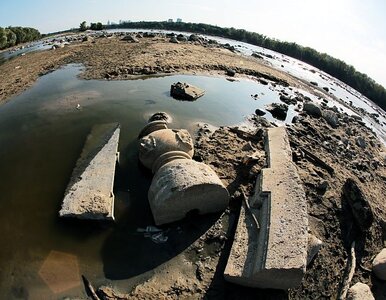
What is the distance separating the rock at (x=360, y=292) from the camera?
8500 mm

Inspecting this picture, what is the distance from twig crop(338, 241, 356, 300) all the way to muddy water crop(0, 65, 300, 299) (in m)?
3.92

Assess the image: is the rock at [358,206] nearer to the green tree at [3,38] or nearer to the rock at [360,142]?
the rock at [360,142]

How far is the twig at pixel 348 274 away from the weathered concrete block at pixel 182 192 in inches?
149

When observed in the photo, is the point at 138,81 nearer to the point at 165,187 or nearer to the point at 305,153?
the point at 305,153

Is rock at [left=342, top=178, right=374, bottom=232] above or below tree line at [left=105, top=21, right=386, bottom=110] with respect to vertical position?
below

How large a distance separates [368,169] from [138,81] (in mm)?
13342

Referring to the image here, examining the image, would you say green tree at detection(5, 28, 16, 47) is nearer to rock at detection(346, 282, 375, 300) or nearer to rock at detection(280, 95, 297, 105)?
rock at detection(280, 95, 297, 105)

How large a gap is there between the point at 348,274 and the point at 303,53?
47.3 metres

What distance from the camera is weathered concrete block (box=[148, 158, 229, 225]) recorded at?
9516 mm

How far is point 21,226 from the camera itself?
9.37 meters

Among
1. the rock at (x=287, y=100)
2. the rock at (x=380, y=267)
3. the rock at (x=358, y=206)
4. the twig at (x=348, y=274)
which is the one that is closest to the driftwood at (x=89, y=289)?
the twig at (x=348, y=274)

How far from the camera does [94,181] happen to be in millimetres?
10828

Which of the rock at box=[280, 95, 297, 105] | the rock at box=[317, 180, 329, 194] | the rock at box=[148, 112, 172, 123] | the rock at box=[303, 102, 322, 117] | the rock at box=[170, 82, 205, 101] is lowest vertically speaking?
the rock at box=[317, 180, 329, 194]

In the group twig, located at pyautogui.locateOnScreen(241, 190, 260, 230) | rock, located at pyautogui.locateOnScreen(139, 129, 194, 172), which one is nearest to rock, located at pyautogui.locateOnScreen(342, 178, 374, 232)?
twig, located at pyautogui.locateOnScreen(241, 190, 260, 230)
